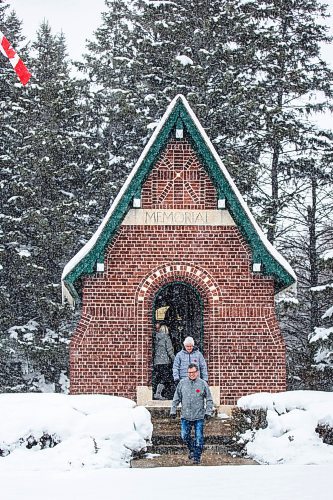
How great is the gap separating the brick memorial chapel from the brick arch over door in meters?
0.02

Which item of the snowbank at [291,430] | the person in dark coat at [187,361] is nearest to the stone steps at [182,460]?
the snowbank at [291,430]

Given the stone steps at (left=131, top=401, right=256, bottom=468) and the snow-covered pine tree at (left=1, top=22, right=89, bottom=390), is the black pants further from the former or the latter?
the snow-covered pine tree at (left=1, top=22, right=89, bottom=390)

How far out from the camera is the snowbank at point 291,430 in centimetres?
1074

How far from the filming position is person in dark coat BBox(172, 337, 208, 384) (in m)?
12.5

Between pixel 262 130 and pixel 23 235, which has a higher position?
pixel 262 130

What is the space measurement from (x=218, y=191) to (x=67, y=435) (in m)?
6.56

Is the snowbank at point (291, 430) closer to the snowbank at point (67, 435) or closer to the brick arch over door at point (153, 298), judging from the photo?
the snowbank at point (67, 435)

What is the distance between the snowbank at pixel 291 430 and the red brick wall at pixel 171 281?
228cm

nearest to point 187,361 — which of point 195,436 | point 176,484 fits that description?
point 195,436

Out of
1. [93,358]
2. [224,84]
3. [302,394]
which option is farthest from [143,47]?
[302,394]

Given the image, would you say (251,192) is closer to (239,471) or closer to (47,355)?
(47,355)

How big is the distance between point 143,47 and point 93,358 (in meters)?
15.9

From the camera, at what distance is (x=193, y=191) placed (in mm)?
15727

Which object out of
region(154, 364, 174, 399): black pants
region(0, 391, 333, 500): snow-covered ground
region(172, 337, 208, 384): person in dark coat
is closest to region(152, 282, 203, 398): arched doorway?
region(154, 364, 174, 399): black pants
